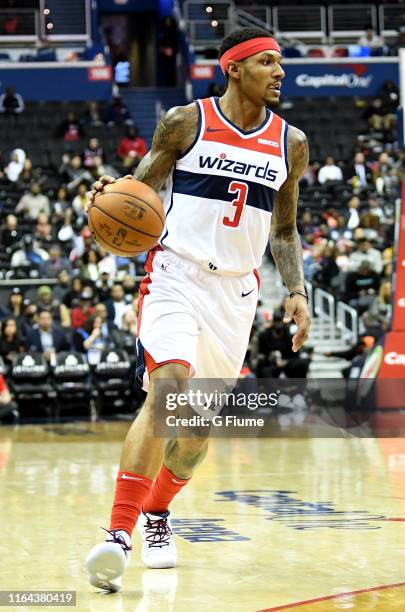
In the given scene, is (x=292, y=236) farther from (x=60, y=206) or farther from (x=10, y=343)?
(x=60, y=206)

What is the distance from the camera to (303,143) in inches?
217

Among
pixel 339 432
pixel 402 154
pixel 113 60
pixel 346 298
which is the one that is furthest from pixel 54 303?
pixel 113 60

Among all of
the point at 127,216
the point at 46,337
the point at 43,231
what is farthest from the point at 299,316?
the point at 43,231

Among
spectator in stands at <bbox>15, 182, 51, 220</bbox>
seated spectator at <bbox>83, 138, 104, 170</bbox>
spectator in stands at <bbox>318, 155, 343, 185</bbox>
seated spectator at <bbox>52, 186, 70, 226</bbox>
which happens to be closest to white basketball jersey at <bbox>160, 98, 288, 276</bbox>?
seated spectator at <bbox>52, 186, 70, 226</bbox>

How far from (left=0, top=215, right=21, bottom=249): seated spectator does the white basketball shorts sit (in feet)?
46.2

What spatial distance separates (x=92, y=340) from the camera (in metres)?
15.6

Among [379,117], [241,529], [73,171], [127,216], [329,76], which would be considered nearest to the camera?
[127,216]

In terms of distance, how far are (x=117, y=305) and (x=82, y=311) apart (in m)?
0.56

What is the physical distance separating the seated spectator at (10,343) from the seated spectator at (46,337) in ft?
0.62

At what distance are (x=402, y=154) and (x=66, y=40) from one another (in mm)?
8903

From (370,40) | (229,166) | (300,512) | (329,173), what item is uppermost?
(370,40)

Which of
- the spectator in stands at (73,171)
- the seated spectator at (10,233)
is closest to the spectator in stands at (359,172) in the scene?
the spectator in stands at (73,171)

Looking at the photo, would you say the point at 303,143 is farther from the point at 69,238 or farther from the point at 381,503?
the point at 69,238

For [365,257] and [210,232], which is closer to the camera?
[210,232]
